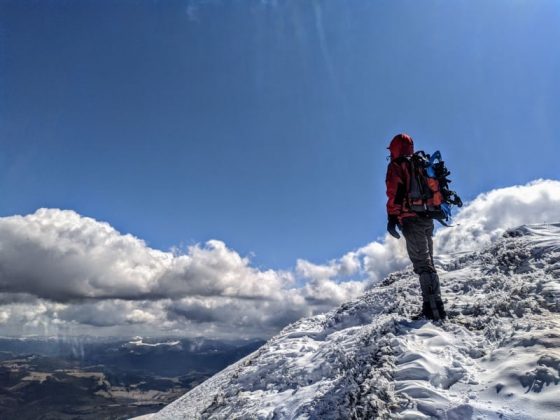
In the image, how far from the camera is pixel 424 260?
33.2 ft

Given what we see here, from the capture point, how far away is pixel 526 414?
5637 mm

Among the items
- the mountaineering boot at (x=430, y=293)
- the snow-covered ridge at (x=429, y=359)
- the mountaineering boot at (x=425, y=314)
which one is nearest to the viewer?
the snow-covered ridge at (x=429, y=359)

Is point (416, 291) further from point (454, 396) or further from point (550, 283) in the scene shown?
point (454, 396)

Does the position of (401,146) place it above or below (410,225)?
above

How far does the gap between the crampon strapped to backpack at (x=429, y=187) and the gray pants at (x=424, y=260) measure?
34cm

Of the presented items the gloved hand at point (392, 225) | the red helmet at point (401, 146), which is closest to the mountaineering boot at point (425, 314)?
the gloved hand at point (392, 225)

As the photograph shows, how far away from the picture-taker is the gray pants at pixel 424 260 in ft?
32.8

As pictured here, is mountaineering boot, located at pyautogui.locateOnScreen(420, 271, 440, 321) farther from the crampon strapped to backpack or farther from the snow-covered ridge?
the crampon strapped to backpack

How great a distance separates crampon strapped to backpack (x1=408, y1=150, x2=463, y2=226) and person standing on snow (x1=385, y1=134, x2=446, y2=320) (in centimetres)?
14

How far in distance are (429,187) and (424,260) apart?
193 cm

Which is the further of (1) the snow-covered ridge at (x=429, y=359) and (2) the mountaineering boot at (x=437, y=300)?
(2) the mountaineering boot at (x=437, y=300)

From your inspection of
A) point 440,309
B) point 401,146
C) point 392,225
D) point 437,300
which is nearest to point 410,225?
point 392,225

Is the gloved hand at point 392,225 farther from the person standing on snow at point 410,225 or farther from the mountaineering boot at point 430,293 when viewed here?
the mountaineering boot at point 430,293

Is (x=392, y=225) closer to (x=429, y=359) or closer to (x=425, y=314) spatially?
(x=425, y=314)
